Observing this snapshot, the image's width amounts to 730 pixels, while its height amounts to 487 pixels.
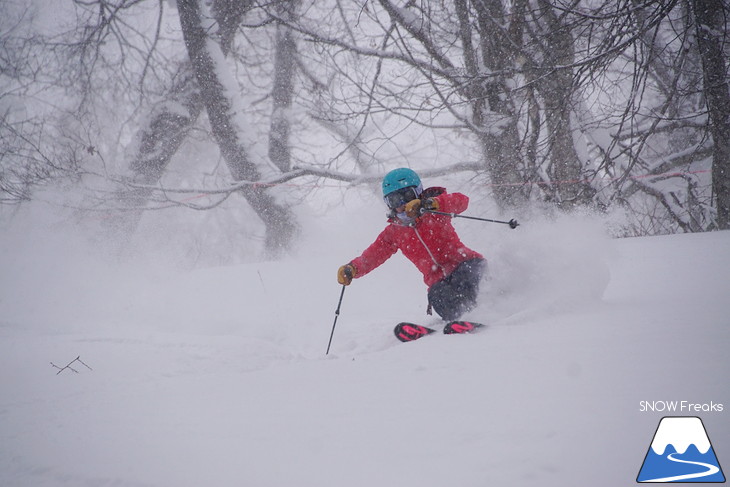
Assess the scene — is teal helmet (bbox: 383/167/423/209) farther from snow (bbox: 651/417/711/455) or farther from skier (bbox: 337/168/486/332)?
snow (bbox: 651/417/711/455)

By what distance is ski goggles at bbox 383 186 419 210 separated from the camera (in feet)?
11.1

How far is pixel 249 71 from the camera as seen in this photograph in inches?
476

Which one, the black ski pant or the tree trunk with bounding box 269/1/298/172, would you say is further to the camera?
the tree trunk with bounding box 269/1/298/172

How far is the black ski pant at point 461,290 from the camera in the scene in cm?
325

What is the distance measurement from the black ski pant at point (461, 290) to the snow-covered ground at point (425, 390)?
5.5 inches

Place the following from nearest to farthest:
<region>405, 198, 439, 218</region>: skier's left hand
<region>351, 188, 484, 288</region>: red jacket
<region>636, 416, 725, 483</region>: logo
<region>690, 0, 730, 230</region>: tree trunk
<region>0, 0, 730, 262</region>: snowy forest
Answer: <region>636, 416, 725, 483</region>: logo → <region>690, 0, 730, 230</region>: tree trunk → <region>405, 198, 439, 218</region>: skier's left hand → <region>351, 188, 484, 288</region>: red jacket → <region>0, 0, 730, 262</region>: snowy forest

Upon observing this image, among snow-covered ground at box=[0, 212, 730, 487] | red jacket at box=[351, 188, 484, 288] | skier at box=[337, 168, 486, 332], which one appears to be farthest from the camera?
red jacket at box=[351, 188, 484, 288]

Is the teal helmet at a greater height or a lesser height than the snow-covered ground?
greater

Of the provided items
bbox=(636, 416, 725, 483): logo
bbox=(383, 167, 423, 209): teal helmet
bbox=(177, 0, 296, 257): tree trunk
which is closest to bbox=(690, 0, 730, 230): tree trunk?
bbox=(383, 167, 423, 209): teal helmet

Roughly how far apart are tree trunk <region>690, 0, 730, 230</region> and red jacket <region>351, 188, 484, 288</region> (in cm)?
216

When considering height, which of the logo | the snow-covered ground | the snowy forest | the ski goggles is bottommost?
the logo

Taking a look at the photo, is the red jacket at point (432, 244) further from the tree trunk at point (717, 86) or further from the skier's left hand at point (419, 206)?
the tree trunk at point (717, 86)

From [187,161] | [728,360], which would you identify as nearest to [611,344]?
[728,360]

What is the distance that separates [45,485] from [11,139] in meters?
13.5
